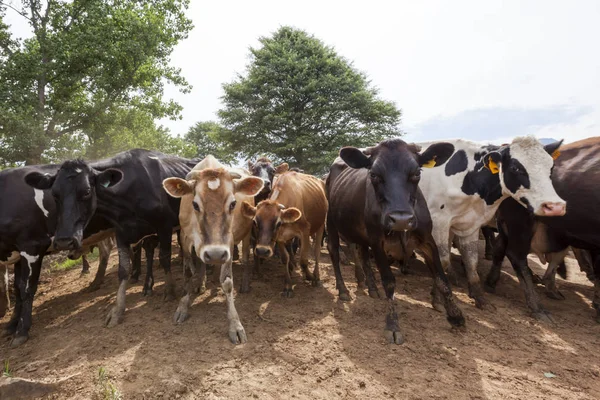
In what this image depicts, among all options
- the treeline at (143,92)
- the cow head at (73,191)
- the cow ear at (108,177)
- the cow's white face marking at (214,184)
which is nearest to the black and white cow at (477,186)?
the cow's white face marking at (214,184)

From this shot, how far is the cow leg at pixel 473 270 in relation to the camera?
4.91 metres

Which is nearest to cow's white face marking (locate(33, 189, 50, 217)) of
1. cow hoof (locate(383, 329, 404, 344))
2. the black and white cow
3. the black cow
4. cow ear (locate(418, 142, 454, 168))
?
cow hoof (locate(383, 329, 404, 344))

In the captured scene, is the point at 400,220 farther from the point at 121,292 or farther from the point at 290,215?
the point at 121,292

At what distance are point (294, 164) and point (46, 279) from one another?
1743cm

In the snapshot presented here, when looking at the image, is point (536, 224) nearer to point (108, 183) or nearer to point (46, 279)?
point (108, 183)

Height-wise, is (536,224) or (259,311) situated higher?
(536,224)

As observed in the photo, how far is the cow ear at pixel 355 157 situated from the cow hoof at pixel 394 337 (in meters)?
1.91

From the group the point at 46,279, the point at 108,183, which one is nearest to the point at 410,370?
the point at 108,183

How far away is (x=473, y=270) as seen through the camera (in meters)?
5.17

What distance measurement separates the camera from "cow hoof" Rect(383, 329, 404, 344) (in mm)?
3766

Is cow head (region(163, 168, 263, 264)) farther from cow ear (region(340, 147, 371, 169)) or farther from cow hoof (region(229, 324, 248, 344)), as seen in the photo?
cow ear (region(340, 147, 371, 169))

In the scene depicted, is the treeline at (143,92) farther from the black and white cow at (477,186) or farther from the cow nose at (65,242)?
the black and white cow at (477,186)

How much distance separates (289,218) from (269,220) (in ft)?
0.99

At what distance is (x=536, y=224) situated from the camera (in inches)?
212
